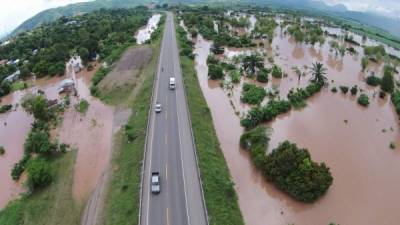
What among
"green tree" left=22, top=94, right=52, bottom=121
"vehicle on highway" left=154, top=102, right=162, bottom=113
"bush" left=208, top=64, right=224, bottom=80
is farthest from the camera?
"bush" left=208, top=64, right=224, bottom=80

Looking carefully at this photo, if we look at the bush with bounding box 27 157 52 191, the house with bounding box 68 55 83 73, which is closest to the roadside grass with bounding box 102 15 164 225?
the bush with bounding box 27 157 52 191

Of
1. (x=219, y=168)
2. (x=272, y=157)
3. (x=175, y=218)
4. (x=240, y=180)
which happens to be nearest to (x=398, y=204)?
(x=272, y=157)

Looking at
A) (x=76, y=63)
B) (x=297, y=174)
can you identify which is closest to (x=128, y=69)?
(x=76, y=63)

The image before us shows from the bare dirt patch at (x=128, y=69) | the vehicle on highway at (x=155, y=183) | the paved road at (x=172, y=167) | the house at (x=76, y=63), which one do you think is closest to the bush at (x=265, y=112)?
the paved road at (x=172, y=167)

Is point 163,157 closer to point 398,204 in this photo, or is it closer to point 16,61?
point 398,204

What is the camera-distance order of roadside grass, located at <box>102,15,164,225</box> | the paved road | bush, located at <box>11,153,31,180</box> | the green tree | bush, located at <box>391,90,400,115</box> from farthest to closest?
1. bush, located at <box>391,90,400,115</box>
2. the green tree
3. bush, located at <box>11,153,31,180</box>
4. roadside grass, located at <box>102,15,164,225</box>
5. the paved road

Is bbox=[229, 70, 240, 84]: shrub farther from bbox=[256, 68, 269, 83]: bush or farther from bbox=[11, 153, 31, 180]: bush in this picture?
bbox=[11, 153, 31, 180]: bush

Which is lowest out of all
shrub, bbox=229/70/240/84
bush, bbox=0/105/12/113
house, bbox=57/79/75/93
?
bush, bbox=0/105/12/113
